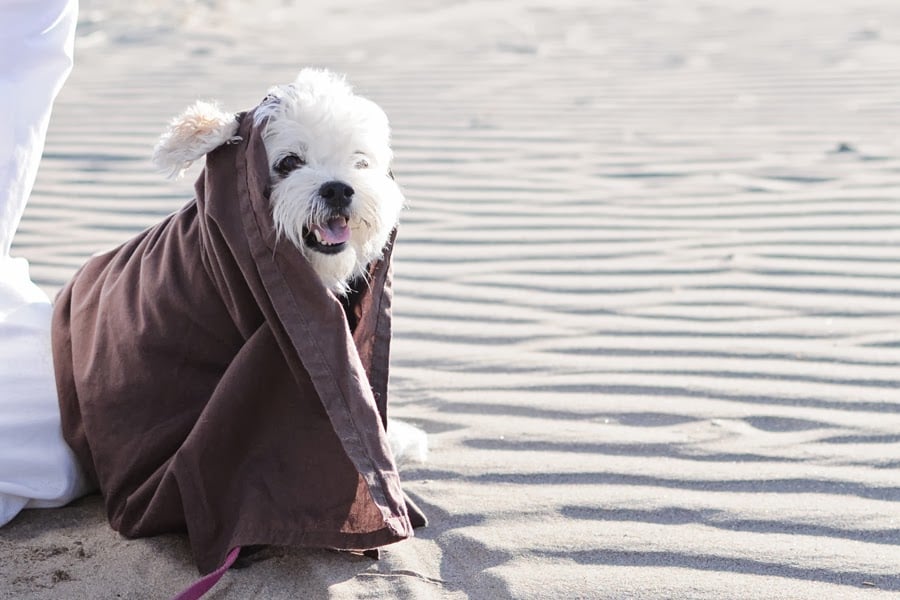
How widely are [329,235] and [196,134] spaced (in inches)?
16.5

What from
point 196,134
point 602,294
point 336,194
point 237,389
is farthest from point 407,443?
point 602,294

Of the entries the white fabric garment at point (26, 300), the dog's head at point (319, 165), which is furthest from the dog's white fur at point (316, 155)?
the white fabric garment at point (26, 300)

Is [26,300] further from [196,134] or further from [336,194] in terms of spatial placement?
[336,194]

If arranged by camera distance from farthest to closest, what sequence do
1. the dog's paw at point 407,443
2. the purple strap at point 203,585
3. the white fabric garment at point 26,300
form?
the dog's paw at point 407,443, the white fabric garment at point 26,300, the purple strap at point 203,585

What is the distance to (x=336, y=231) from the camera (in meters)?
3.11

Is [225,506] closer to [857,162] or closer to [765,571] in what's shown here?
[765,571]

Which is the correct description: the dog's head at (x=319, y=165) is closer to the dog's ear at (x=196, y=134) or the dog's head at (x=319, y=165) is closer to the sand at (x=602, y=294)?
the dog's ear at (x=196, y=134)

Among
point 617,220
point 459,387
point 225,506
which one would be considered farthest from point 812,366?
point 225,506

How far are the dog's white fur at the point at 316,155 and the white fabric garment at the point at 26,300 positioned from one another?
0.58m

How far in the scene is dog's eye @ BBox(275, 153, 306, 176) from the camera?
10.3 ft

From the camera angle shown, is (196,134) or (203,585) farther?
(196,134)

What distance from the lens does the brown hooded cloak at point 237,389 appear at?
2994 mm

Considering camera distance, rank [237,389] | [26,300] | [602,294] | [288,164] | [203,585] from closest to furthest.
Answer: [203,585], [237,389], [288,164], [26,300], [602,294]

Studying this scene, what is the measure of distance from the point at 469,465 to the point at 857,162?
3664mm
